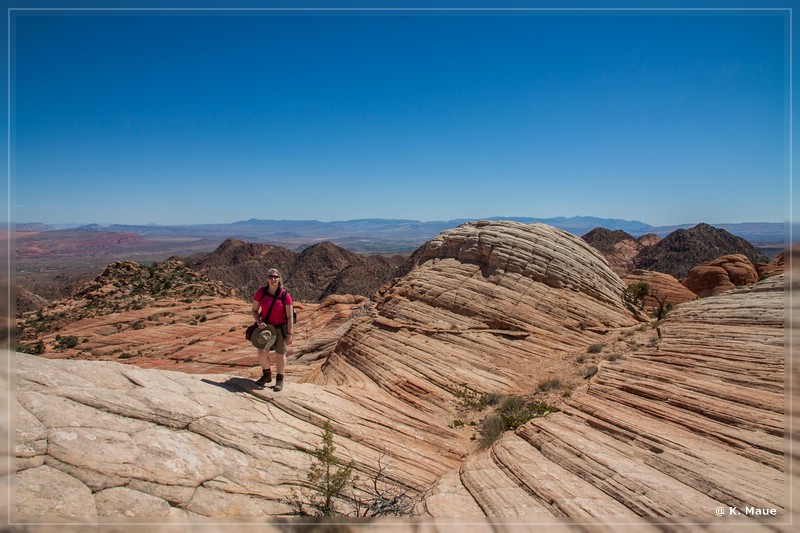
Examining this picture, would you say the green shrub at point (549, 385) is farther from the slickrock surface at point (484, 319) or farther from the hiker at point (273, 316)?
the hiker at point (273, 316)

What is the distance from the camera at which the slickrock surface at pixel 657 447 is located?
5.74 metres

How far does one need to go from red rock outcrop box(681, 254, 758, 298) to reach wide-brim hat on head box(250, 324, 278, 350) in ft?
118

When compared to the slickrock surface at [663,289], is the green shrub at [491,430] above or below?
below

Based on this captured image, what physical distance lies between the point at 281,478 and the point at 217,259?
359 feet

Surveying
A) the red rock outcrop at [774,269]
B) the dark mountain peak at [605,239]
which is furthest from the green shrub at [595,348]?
the dark mountain peak at [605,239]

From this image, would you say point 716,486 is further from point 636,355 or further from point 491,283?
point 491,283

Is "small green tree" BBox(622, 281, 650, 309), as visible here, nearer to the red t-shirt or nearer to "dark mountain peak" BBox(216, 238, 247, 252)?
the red t-shirt

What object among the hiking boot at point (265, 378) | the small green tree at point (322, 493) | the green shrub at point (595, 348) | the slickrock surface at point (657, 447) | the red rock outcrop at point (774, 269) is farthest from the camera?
the red rock outcrop at point (774, 269)

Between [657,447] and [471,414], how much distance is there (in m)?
5.05

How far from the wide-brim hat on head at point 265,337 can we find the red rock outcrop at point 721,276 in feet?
118

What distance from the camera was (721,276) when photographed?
34.8 m

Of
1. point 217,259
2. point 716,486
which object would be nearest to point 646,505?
point 716,486

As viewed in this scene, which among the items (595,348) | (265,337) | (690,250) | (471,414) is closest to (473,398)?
(471,414)

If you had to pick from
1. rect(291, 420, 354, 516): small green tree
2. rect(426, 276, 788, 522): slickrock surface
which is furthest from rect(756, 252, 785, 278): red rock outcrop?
rect(291, 420, 354, 516): small green tree
